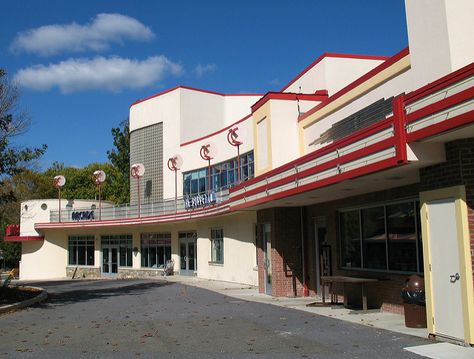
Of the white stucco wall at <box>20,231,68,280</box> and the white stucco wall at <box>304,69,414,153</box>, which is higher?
the white stucco wall at <box>304,69,414,153</box>

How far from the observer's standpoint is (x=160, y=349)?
9953 millimetres

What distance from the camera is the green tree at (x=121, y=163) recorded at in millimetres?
66188

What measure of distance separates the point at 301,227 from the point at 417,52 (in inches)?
378

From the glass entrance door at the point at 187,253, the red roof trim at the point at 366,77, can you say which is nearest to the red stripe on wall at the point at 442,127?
the red roof trim at the point at 366,77

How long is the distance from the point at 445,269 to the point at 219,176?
23625 millimetres

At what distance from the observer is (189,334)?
37.9 feet

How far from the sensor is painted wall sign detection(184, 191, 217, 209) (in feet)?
97.4

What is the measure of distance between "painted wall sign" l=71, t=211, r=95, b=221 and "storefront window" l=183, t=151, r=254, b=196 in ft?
34.0

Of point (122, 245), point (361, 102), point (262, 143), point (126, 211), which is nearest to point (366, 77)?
point (361, 102)

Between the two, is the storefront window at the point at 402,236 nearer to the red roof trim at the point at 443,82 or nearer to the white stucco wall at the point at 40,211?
the red roof trim at the point at 443,82

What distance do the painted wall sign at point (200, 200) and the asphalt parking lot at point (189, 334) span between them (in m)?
12.4

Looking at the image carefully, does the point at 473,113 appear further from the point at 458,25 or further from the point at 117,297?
the point at 117,297

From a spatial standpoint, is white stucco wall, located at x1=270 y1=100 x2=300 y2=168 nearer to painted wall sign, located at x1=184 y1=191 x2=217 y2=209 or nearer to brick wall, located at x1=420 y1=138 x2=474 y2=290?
painted wall sign, located at x1=184 y1=191 x2=217 y2=209

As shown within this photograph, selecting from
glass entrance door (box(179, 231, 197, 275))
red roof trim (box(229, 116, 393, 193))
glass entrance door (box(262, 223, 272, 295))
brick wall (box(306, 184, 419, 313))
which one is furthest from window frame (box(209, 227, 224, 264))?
red roof trim (box(229, 116, 393, 193))
